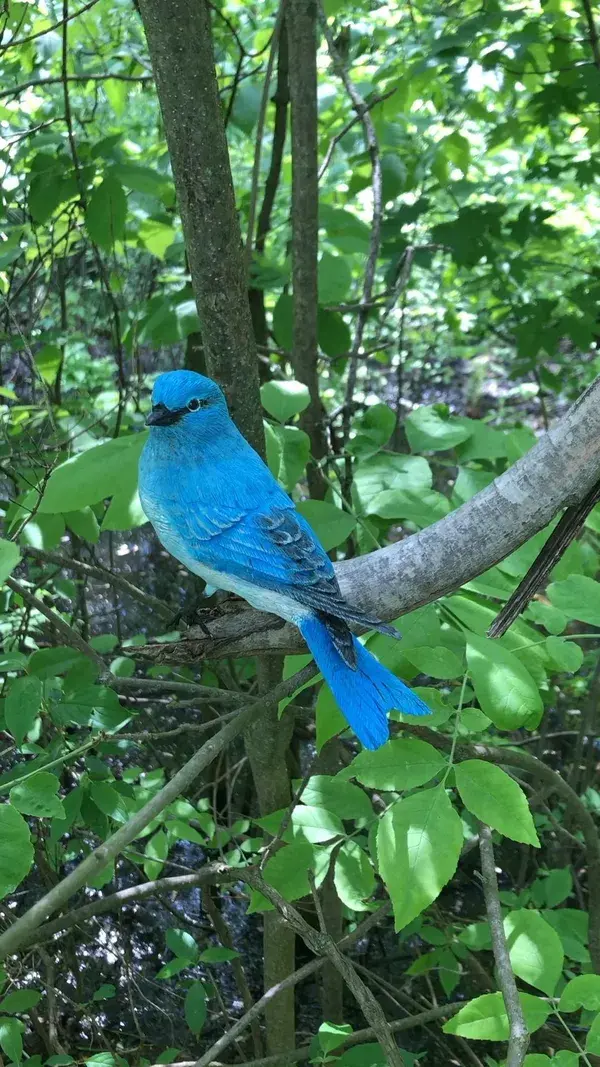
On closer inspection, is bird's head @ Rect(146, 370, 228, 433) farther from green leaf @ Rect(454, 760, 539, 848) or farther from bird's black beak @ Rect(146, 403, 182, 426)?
green leaf @ Rect(454, 760, 539, 848)

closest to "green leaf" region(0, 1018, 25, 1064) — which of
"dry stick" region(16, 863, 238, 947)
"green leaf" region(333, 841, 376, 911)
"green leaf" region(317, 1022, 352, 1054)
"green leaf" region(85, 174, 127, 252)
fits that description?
"dry stick" region(16, 863, 238, 947)

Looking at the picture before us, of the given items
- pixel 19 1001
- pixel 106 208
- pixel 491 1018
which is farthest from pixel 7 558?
pixel 106 208

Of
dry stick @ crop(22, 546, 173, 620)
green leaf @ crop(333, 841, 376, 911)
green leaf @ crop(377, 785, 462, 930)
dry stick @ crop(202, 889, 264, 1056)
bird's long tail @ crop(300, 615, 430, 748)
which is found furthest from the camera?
dry stick @ crop(202, 889, 264, 1056)

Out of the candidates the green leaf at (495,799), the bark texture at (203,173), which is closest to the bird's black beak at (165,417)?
the bark texture at (203,173)

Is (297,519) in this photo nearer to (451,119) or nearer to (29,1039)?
(29,1039)

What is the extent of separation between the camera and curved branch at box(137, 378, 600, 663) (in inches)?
50.2

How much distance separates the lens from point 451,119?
3.64 meters

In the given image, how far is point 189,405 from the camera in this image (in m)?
1.56

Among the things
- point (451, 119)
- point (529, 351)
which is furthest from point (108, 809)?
point (451, 119)

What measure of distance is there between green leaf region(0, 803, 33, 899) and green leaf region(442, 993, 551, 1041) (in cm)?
64

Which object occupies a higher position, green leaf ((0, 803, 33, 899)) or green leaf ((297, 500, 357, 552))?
green leaf ((297, 500, 357, 552))

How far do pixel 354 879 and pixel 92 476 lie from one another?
92 centimetres

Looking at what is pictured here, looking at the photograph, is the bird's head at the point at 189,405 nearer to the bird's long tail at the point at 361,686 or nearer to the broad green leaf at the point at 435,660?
the bird's long tail at the point at 361,686

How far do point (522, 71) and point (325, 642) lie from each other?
246 centimetres
